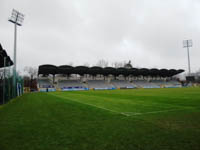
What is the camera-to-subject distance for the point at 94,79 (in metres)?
67.9

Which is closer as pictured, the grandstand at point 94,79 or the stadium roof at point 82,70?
the stadium roof at point 82,70

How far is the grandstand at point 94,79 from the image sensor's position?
2073 inches

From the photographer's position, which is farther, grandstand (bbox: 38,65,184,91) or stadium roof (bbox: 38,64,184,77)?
grandstand (bbox: 38,65,184,91)

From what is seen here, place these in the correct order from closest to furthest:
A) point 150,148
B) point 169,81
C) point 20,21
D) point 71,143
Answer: point 150,148, point 71,143, point 20,21, point 169,81

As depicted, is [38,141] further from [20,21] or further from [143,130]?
[20,21]

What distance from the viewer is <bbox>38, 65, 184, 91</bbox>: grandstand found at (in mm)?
52656

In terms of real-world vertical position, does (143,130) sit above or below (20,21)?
below

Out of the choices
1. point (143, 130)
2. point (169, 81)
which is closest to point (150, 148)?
point (143, 130)

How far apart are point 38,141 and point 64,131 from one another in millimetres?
893

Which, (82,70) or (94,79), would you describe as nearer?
(82,70)

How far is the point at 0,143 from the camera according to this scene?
136 inches

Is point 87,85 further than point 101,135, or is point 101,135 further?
point 87,85

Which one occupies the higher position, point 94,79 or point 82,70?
point 82,70

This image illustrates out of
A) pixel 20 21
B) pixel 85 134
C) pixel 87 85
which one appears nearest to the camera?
pixel 85 134
